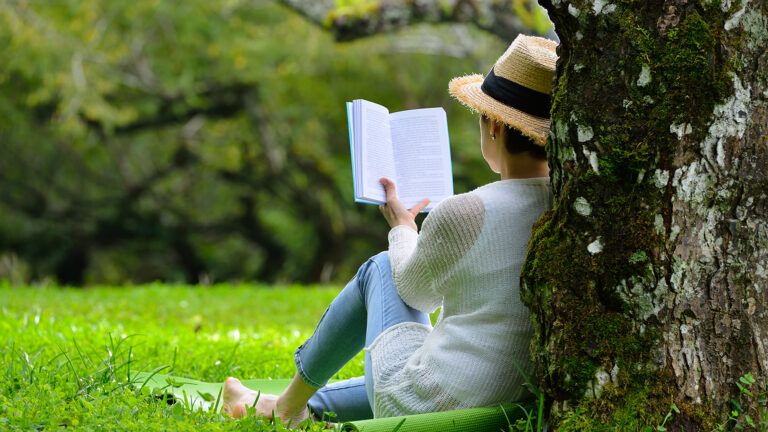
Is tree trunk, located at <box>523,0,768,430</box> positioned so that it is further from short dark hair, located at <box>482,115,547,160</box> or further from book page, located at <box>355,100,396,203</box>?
book page, located at <box>355,100,396,203</box>

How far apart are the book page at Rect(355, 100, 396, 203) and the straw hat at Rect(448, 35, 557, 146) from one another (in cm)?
37

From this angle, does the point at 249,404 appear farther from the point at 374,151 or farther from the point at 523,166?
the point at 523,166

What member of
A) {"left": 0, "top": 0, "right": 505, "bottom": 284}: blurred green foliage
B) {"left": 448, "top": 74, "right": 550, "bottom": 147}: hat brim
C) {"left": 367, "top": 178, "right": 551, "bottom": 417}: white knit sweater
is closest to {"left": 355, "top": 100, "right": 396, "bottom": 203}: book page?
{"left": 448, "top": 74, "right": 550, "bottom": 147}: hat brim

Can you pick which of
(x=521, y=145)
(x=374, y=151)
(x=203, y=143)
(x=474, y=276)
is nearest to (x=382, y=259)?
(x=374, y=151)

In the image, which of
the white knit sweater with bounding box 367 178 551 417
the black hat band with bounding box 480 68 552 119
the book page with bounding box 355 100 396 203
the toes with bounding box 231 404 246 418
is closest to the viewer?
the white knit sweater with bounding box 367 178 551 417

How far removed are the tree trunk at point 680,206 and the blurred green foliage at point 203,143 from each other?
10.1 meters

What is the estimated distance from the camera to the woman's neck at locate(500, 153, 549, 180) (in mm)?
2670

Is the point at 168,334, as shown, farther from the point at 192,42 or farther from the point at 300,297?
the point at 192,42

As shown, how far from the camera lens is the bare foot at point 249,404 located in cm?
307

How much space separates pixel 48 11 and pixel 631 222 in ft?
40.9

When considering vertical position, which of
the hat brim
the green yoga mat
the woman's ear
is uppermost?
the hat brim

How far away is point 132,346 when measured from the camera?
3316 mm

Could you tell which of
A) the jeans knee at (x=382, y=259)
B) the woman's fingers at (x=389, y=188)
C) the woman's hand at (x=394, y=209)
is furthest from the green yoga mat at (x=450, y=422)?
the woman's fingers at (x=389, y=188)

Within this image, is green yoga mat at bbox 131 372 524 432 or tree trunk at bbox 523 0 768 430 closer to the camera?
tree trunk at bbox 523 0 768 430
